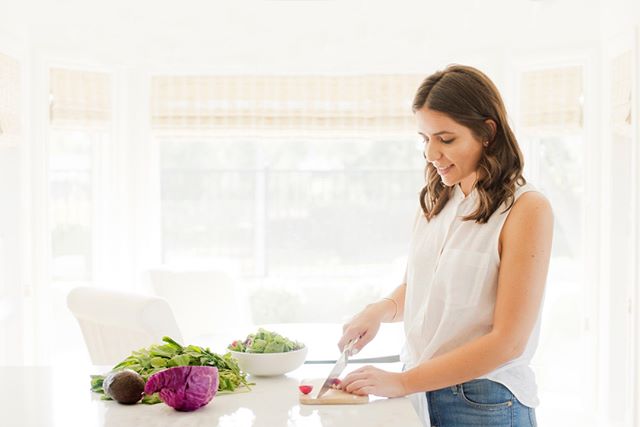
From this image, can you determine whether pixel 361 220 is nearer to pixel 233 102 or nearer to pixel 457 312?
pixel 233 102

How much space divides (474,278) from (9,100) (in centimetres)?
304

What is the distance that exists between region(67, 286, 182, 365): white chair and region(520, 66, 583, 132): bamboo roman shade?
2652mm

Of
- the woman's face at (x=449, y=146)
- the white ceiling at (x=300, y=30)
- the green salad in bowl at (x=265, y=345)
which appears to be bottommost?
the green salad in bowl at (x=265, y=345)

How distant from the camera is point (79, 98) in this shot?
475 cm

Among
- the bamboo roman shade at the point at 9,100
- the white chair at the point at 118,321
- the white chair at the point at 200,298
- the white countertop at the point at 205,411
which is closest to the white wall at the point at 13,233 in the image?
the bamboo roman shade at the point at 9,100

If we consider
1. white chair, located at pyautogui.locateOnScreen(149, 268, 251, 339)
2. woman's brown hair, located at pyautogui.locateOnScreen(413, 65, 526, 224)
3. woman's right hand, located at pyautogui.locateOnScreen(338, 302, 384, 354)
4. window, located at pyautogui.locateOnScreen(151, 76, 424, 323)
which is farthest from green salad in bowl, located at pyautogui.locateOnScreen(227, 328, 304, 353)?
window, located at pyautogui.locateOnScreen(151, 76, 424, 323)

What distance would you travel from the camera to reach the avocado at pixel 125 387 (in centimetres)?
166

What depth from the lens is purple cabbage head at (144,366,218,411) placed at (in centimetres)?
161

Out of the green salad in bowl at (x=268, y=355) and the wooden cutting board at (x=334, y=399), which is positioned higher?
the green salad in bowl at (x=268, y=355)

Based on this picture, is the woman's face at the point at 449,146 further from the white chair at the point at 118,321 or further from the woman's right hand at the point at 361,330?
the white chair at the point at 118,321

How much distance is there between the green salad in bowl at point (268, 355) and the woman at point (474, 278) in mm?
243

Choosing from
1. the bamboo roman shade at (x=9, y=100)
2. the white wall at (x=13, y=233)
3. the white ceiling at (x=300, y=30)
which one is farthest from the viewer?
the white ceiling at (x=300, y=30)

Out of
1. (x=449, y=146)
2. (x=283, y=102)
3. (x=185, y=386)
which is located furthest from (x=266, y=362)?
(x=283, y=102)

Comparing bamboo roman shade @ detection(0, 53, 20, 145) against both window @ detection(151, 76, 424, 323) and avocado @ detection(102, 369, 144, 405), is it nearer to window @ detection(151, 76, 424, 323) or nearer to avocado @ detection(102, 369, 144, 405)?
window @ detection(151, 76, 424, 323)
